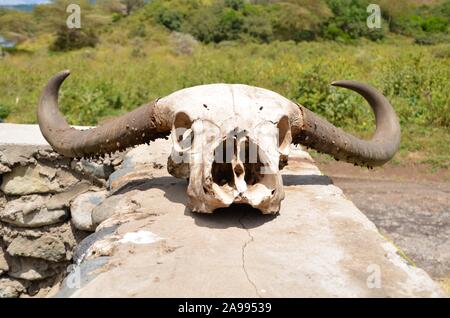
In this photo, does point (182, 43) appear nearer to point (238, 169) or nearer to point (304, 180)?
point (304, 180)

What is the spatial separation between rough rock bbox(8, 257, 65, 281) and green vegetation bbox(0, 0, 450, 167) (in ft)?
17.2

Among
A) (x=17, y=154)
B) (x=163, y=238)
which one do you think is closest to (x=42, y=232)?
(x=17, y=154)

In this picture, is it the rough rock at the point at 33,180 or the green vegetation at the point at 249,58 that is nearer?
the rough rock at the point at 33,180

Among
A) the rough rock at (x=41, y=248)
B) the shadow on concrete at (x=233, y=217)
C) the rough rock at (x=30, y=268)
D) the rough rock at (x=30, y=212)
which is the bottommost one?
the rough rock at (x=30, y=268)

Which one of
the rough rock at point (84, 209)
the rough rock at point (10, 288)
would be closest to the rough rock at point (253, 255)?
the rough rock at point (84, 209)

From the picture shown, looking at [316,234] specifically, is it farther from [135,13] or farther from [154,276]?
[135,13]

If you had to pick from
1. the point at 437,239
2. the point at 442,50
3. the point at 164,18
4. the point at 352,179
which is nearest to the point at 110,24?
the point at 164,18

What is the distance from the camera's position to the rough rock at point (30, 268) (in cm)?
444

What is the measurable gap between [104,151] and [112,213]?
41cm

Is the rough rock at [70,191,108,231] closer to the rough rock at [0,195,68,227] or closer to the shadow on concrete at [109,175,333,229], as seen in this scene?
the rough rock at [0,195,68,227]

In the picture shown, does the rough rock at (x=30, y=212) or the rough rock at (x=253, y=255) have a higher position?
the rough rock at (x=253, y=255)

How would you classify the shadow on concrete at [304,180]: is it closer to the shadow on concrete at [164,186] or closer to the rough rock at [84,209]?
the shadow on concrete at [164,186]

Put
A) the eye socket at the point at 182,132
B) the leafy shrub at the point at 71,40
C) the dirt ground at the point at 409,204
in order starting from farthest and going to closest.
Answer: the leafy shrub at the point at 71,40 < the dirt ground at the point at 409,204 < the eye socket at the point at 182,132

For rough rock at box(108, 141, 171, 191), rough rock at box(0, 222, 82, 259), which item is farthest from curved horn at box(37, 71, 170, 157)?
rough rock at box(0, 222, 82, 259)
